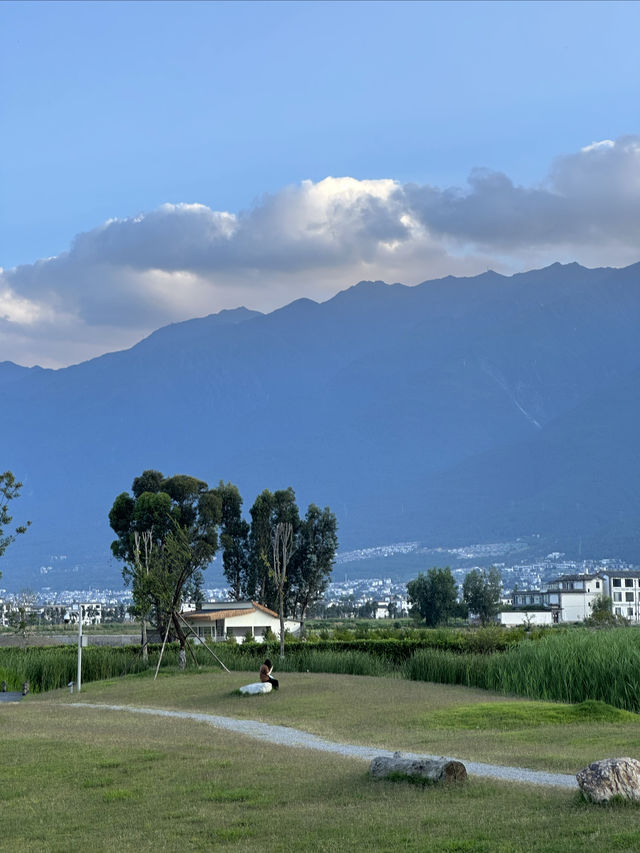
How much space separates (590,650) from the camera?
83.4ft

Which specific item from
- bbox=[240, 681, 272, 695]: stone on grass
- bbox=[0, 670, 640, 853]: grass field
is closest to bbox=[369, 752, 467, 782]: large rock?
bbox=[0, 670, 640, 853]: grass field

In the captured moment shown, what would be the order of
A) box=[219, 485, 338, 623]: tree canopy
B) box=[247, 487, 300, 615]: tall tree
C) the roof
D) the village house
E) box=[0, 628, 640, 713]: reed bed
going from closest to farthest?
1. box=[0, 628, 640, 713]: reed bed
2. the roof
3. box=[219, 485, 338, 623]: tree canopy
4. box=[247, 487, 300, 615]: tall tree
5. the village house

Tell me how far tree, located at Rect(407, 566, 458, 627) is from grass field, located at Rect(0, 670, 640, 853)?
6460 centimetres

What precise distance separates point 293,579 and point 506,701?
44649 millimetres

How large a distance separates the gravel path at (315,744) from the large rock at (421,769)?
28 centimetres

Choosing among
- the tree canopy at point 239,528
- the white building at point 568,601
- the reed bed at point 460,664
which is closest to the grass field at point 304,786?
the reed bed at point 460,664

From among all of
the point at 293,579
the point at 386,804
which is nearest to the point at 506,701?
A: the point at 386,804

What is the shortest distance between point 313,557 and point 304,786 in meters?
55.3

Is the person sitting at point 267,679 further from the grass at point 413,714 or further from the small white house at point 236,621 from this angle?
the small white house at point 236,621

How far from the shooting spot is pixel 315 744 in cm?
1722

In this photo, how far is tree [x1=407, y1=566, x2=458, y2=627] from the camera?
8738 centimetres

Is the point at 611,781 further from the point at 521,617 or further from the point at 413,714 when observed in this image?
the point at 521,617

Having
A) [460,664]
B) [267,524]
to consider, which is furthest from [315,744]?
[267,524]

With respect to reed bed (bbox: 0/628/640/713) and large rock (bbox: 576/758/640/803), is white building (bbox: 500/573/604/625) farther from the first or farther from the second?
large rock (bbox: 576/758/640/803)
